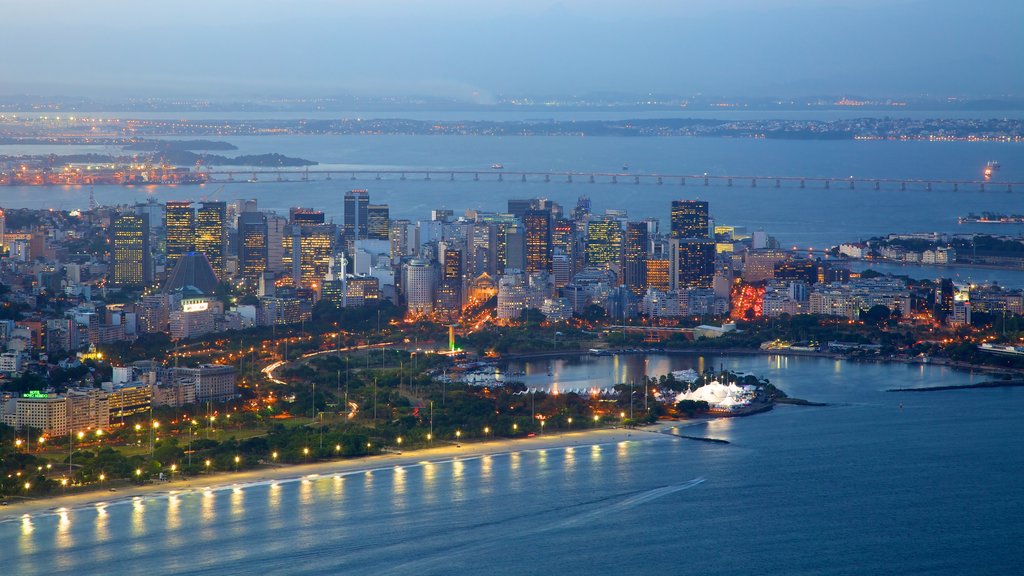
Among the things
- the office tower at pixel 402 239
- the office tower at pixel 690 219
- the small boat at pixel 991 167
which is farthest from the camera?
the small boat at pixel 991 167

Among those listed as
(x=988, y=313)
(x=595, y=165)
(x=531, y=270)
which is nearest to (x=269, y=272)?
(x=531, y=270)

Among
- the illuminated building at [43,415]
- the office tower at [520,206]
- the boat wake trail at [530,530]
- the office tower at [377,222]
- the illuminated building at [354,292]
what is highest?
the office tower at [520,206]

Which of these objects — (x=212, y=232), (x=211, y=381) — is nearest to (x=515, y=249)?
(x=212, y=232)

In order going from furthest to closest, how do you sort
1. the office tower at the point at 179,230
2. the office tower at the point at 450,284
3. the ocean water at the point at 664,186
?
the ocean water at the point at 664,186 < the office tower at the point at 179,230 < the office tower at the point at 450,284

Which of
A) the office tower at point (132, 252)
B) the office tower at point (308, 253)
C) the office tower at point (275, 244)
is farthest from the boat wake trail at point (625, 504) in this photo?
the office tower at point (275, 244)

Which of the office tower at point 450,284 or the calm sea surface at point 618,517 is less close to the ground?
the office tower at point 450,284

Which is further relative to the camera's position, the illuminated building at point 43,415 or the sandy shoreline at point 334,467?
the illuminated building at point 43,415

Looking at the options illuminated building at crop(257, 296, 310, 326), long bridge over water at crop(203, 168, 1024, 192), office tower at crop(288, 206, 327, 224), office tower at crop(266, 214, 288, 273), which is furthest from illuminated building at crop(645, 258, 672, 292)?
long bridge over water at crop(203, 168, 1024, 192)

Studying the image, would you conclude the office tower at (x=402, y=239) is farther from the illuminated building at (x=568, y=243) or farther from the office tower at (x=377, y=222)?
the illuminated building at (x=568, y=243)
